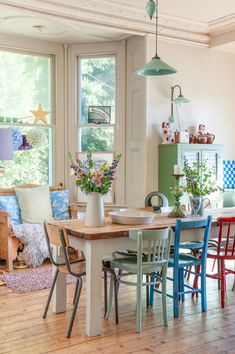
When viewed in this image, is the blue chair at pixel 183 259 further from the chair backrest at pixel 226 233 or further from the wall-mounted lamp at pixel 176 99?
the wall-mounted lamp at pixel 176 99

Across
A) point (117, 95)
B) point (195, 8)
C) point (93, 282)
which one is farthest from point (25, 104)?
point (93, 282)

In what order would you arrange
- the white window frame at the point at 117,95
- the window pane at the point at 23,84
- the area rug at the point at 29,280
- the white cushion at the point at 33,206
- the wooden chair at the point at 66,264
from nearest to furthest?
1. the wooden chair at the point at 66,264
2. the area rug at the point at 29,280
3. the white cushion at the point at 33,206
4. the window pane at the point at 23,84
5. the white window frame at the point at 117,95

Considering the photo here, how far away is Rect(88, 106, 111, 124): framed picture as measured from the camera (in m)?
6.85

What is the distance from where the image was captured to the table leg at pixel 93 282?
318 centimetres

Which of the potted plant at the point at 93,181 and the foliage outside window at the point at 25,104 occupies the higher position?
the foliage outside window at the point at 25,104

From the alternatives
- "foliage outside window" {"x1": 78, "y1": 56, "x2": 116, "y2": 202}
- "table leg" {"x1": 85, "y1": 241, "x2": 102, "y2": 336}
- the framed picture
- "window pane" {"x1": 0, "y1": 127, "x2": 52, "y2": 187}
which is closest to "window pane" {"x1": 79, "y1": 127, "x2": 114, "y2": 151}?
"foliage outside window" {"x1": 78, "y1": 56, "x2": 116, "y2": 202}

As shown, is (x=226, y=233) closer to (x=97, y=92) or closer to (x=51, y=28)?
(x=97, y=92)

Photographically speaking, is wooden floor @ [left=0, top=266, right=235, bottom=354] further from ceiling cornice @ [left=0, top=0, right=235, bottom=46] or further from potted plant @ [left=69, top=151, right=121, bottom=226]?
ceiling cornice @ [left=0, top=0, right=235, bottom=46]

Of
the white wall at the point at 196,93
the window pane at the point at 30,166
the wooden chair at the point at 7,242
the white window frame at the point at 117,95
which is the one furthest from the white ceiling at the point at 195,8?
the wooden chair at the point at 7,242

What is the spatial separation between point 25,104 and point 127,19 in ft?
6.39

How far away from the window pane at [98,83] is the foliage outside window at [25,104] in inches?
21.4

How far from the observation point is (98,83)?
6887 millimetres

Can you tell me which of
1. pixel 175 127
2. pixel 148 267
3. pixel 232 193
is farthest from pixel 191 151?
pixel 148 267

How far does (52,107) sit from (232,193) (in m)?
3.12
